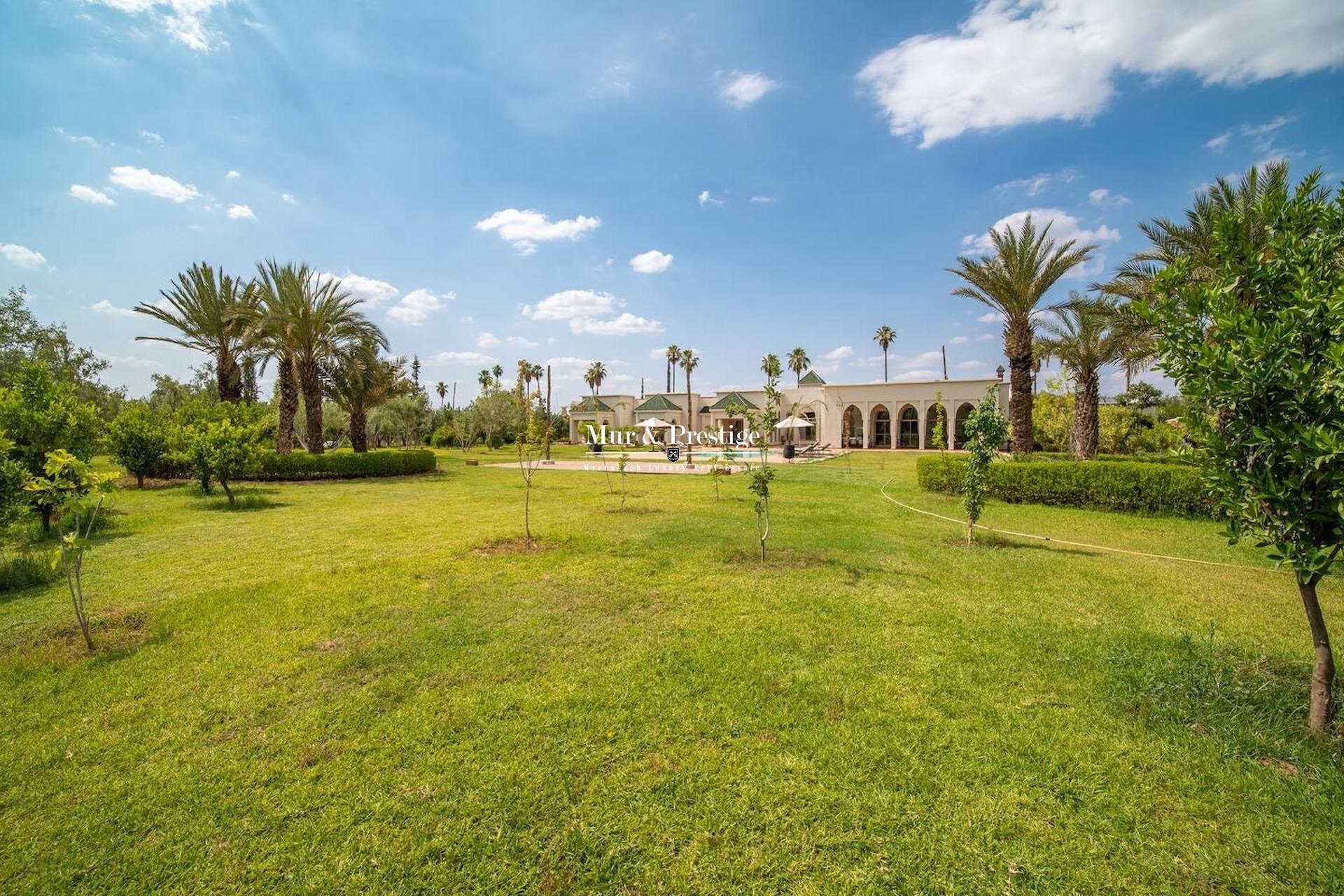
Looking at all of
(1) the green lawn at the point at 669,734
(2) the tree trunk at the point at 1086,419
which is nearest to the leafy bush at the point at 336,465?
(1) the green lawn at the point at 669,734

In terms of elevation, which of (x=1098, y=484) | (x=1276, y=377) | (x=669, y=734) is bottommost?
(x=669, y=734)

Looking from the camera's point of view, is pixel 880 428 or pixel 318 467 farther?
pixel 880 428

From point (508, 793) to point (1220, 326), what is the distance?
17.7ft

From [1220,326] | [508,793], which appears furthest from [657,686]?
[1220,326]

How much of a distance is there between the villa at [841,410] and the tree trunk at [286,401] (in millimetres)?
19713

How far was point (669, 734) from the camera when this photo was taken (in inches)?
142

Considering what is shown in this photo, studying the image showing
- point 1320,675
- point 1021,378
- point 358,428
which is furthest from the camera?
point 358,428

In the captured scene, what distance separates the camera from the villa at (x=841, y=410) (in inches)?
1505

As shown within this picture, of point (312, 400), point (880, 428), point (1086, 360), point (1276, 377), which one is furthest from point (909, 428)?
point (1276, 377)

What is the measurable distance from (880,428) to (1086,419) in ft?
84.6

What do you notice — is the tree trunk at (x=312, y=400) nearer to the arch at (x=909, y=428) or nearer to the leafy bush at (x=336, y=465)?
the leafy bush at (x=336, y=465)

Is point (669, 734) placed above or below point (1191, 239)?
below

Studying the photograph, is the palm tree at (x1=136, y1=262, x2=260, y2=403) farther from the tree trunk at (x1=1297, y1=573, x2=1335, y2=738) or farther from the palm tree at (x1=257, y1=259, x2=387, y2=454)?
the tree trunk at (x1=1297, y1=573, x2=1335, y2=738)

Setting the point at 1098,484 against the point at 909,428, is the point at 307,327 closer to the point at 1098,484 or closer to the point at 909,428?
the point at 1098,484
